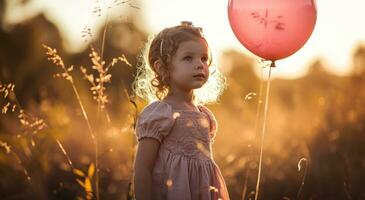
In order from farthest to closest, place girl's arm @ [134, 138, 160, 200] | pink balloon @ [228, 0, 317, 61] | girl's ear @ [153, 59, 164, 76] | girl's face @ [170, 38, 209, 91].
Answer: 1. pink balloon @ [228, 0, 317, 61]
2. girl's ear @ [153, 59, 164, 76]
3. girl's face @ [170, 38, 209, 91]
4. girl's arm @ [134, 138, 160, 200]

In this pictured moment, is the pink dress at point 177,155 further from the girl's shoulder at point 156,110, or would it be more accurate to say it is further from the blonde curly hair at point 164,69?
the blonde curly hair at point 164,69

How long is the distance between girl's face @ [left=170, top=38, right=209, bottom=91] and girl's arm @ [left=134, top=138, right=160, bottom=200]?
1.03 ft

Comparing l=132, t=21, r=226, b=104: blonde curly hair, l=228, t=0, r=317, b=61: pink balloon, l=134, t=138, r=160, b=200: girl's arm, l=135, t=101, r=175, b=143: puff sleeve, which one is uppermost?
l=228, t=0, r=317, b=61: pink balloon

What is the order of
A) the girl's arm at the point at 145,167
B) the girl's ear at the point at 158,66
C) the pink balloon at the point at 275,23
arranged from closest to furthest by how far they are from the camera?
the girl's arm at the point at 145,167 < the girl's ear at the point at 158,66 < the pink balloon at the point at 275,23

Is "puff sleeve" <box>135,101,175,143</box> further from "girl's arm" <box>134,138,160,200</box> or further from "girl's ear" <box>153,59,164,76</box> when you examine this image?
"girl's ear" <box>153,59,164,76</box>

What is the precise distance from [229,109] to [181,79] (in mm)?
6785

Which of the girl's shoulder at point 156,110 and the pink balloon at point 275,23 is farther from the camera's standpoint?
the pink balloon at point 275,23

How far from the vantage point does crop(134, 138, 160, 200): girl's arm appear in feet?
10.0

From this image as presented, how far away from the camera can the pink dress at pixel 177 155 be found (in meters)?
3.12

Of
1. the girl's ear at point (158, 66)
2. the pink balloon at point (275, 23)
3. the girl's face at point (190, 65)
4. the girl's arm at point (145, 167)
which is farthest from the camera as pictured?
the pink balloon at point (275, 23)

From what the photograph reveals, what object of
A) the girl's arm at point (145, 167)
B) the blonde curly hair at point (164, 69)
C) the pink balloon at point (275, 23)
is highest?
the pink balloon at point (275, 23)

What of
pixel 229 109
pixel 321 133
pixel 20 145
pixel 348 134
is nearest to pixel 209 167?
pixel 20 145

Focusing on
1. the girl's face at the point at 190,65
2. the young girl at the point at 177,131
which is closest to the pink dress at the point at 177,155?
the young girl at the point at 177,131

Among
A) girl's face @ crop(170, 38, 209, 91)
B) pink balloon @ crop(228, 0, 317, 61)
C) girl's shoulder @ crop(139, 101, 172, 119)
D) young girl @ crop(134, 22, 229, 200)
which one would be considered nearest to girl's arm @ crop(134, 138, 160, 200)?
young girl @ crop(134, 22, 229, 200)
